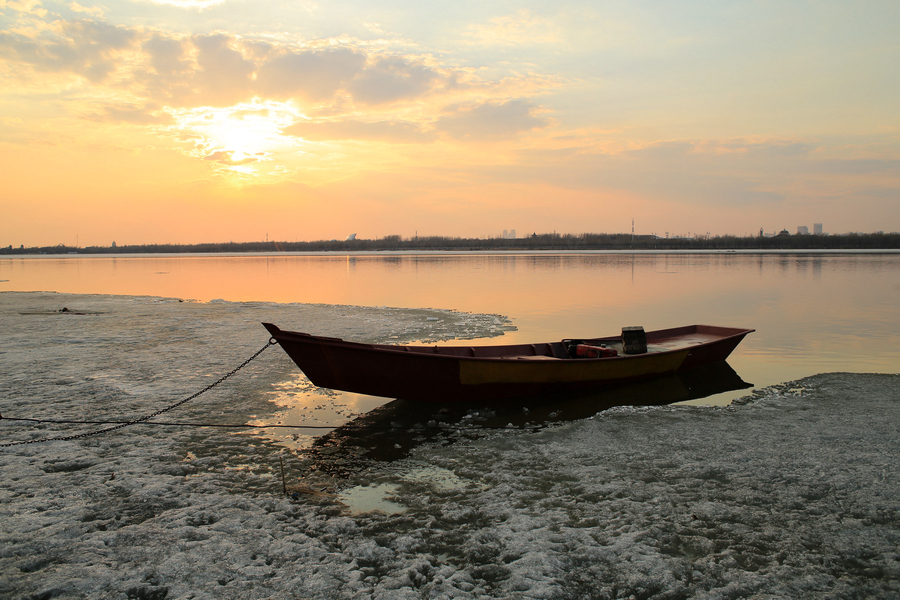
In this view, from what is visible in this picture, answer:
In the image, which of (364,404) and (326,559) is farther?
(364,404)

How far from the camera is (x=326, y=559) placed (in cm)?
395

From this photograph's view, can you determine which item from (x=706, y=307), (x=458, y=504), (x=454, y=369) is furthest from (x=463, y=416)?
(x=706, y=307)

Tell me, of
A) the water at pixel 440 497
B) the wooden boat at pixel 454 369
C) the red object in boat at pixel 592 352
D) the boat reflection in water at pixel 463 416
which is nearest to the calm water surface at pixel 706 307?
the boat reflection in water at pixel 463 416

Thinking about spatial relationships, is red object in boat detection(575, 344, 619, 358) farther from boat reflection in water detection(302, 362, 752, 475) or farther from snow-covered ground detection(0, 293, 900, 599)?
snow-covered ground detection(0, 293, 900, 599)

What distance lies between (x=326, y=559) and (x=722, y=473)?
4.22m

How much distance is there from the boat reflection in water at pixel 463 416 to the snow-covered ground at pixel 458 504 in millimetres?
100

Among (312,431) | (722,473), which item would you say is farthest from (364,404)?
(722,473)

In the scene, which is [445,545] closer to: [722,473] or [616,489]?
[616,489]

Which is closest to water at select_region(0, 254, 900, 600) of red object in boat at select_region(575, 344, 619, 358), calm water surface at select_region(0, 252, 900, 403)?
red object in boat at select_region(575, 344, 619, 358)

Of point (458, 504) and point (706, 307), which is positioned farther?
point (706, 307)

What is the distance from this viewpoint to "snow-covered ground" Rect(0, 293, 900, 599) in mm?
3695

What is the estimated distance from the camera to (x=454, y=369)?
7820mm

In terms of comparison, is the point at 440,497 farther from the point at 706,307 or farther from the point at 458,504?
the point at 706,307

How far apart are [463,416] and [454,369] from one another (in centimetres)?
74
